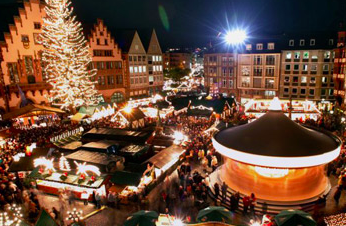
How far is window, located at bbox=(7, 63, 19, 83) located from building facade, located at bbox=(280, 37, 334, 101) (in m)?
45.3

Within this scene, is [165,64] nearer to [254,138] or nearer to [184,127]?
[184,127]

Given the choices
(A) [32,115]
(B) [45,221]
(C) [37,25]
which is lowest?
(B) [45,221]

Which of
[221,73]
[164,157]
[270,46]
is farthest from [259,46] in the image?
[164,157]

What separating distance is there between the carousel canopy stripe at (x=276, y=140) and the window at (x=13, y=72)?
103 ft

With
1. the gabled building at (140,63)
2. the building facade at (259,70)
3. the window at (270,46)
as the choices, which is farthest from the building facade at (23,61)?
the window at (270,46)

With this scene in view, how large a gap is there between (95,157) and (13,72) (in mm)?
25317

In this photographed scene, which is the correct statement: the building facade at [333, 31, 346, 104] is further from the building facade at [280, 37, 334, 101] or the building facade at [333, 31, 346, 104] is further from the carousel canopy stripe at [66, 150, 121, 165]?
the carousel canopy stripe at [66, 150, 121, 165]

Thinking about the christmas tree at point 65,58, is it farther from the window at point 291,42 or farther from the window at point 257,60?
the window at point 291,42

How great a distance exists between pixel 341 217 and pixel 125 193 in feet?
41.5

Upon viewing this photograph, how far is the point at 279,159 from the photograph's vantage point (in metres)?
14.7

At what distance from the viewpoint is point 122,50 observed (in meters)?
51.0

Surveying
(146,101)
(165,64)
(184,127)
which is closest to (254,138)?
(184,127)

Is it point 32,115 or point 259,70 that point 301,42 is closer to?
point 259,70

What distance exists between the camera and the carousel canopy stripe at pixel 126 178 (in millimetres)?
15562
